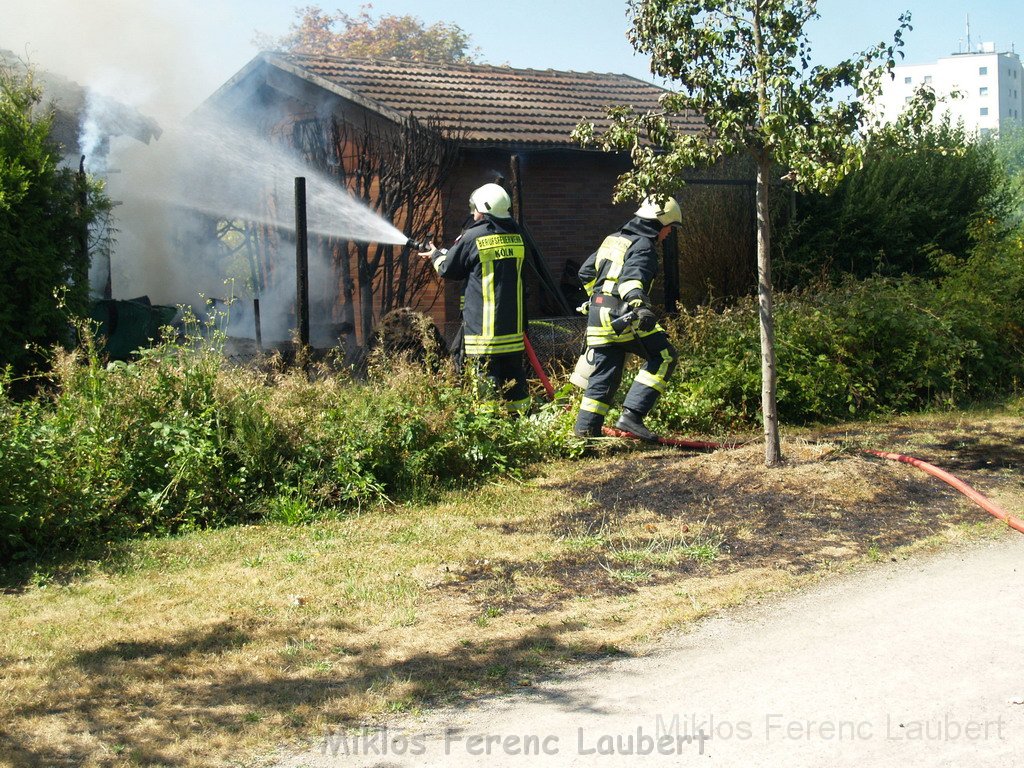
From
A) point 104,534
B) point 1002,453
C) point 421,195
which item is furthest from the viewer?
point 421,195

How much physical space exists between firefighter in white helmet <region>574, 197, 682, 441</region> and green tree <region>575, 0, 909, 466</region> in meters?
1.10

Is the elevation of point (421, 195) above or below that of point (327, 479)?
above

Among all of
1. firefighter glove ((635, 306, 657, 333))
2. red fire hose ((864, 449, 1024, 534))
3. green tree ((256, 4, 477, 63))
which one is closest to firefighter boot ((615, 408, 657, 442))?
firefighter glove ((635, 306, 657, 333))

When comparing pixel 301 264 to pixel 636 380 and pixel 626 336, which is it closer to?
pixel 626 336

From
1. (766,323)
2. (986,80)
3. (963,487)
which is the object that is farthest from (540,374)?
(986,80)

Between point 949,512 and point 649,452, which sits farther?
point 649,452

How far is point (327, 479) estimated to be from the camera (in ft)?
22.6

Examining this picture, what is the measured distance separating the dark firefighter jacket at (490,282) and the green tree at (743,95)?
176cm

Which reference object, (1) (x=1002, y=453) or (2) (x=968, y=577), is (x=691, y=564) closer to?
(2) (x=968, y=577)

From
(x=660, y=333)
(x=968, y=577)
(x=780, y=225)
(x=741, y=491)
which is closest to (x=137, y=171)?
(x=780, y=225)

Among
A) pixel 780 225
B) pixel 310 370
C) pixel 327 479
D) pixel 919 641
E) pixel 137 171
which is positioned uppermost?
pixel 137 171

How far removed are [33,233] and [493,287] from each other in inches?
145

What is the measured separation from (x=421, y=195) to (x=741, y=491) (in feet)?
23.9

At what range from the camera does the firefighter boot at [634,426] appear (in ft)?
27.7
